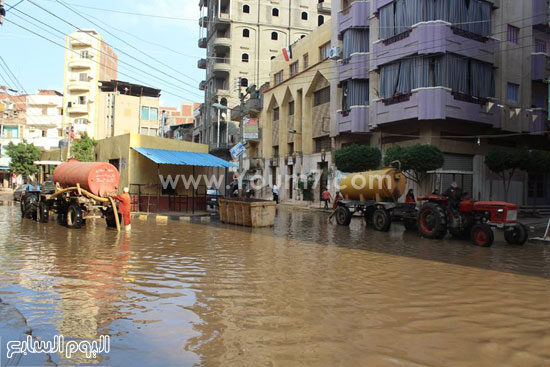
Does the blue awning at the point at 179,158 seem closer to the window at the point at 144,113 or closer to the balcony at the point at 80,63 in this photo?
the balcony at the point at 80,63

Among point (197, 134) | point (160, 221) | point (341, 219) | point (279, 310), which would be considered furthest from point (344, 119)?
point (197, 134)

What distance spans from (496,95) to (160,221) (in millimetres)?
20584

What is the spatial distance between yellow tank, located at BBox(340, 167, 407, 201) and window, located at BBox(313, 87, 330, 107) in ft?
57.9

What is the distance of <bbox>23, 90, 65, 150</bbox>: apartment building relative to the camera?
63.3 meters

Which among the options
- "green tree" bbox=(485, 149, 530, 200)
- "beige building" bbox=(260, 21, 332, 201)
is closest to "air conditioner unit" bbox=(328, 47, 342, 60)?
"beige building" bbox=(260, 21, 332, 201)

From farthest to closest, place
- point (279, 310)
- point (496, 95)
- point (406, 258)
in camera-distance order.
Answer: point (496, 95) < point (406, 258) < point (279, 310)

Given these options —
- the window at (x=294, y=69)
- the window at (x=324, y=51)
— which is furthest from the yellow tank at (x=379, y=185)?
the window at (x=294, y=69)

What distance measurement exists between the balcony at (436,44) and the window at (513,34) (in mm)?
1667

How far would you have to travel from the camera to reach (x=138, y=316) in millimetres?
5137

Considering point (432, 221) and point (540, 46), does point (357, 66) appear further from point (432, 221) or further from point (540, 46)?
point (432, 221)

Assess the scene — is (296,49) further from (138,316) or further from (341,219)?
(138,316)

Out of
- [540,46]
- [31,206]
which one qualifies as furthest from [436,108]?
[31,206]

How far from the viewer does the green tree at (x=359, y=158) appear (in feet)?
82.5

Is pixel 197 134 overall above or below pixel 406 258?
above
